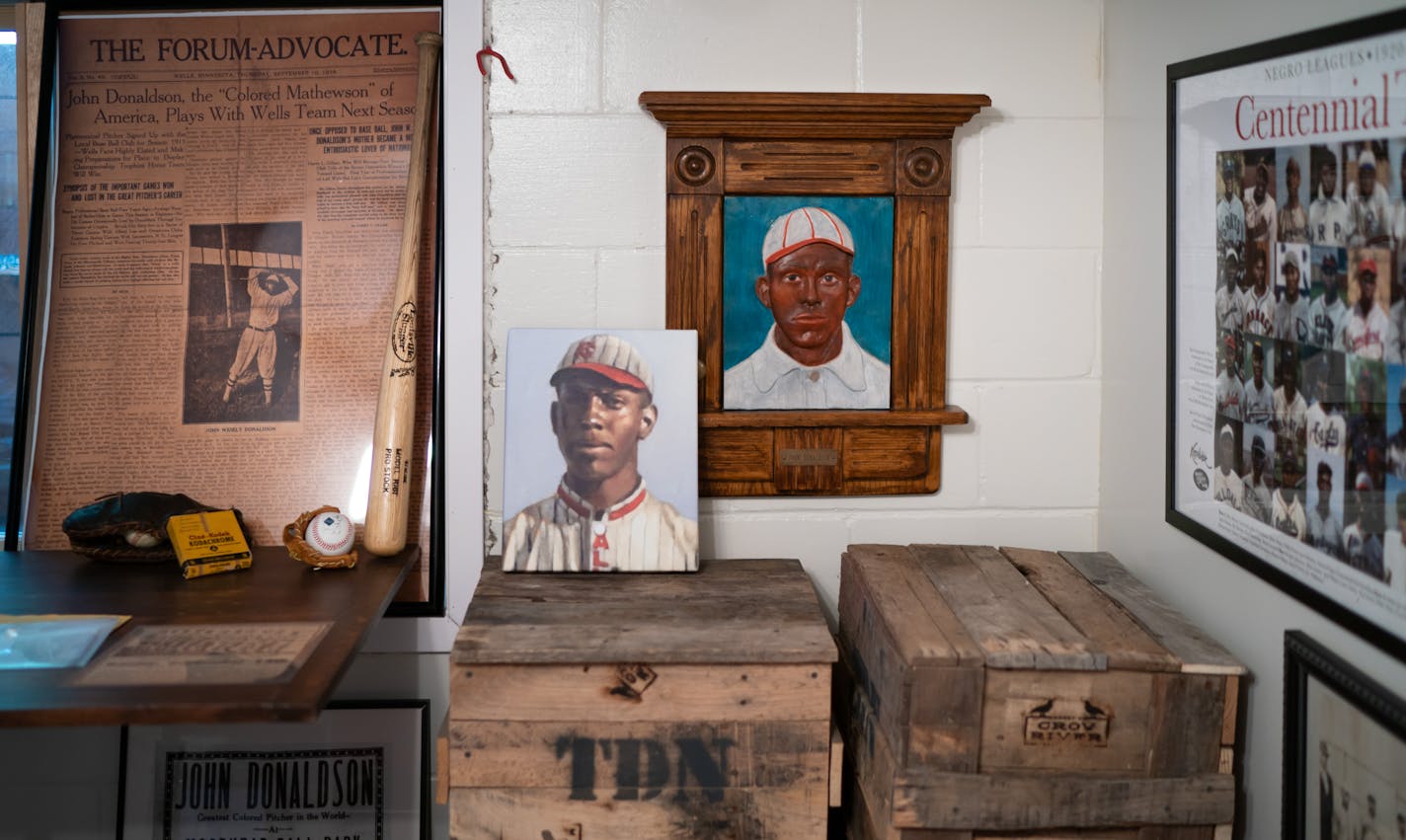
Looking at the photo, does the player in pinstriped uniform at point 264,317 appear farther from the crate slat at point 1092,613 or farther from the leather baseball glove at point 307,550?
the crate slat at point 1092,613

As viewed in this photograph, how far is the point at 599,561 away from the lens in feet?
7.37

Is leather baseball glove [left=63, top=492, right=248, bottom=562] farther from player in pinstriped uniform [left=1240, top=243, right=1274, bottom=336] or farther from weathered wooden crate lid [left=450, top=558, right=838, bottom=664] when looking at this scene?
player in pinstriped uniform [left=1240, top=243, right=1274, bottom=336]

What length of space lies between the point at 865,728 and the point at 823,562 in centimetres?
50

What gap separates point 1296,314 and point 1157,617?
544mm

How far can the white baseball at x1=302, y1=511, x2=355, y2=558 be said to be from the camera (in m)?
2.19

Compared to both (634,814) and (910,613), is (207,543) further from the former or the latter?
(910,613)

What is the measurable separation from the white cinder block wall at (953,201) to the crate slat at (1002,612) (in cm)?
22

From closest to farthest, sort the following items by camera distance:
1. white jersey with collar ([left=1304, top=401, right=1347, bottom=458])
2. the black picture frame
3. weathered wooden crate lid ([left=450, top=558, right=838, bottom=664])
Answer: the black picture frame → white jersey with collar ([left=1304, top=401, right=1347, bottom=458]) → weathered wooden crate lid ([left=450, top=558, right=838, bottom=664])

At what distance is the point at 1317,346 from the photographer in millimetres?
1684

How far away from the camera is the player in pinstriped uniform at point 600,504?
2.25 m

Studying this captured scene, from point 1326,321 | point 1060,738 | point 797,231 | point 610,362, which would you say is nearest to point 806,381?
point 797,231

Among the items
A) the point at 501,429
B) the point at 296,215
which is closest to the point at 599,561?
the point at 501,429

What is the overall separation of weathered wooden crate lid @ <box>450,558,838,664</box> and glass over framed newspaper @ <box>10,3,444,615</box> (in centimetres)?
41

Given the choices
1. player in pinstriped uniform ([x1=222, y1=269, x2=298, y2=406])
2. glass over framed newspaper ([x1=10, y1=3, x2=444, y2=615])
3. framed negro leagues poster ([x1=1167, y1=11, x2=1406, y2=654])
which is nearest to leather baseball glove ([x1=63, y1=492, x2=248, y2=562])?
glass over framed newspaper ([x1=10, y1=3, x2=444, y2=615])
